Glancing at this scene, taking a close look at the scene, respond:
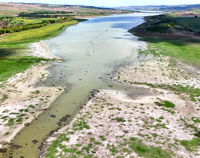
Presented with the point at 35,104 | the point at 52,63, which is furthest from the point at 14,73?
the point at 35,104

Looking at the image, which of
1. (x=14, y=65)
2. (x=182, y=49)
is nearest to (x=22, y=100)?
(x=14, y=65)

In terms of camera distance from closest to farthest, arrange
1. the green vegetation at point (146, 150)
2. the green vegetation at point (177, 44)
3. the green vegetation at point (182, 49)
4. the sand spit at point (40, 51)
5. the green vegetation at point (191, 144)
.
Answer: the green vegetation at point (146, 150) < the green vegetation at point (191, 144) < the green vegetation at point (182, 49) < the green vegetation at point (177, 44) < the sand spit at point (40, 51)

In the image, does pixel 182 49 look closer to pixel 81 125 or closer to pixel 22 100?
pixel 81 125

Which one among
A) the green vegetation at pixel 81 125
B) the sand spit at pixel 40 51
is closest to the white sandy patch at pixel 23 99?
the green vegetation at pixel 81 125

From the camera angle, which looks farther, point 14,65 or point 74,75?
point 14,65

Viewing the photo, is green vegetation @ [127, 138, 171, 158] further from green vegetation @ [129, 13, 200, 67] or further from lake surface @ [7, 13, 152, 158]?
green vegetation @ [129, 13, 200, 67]

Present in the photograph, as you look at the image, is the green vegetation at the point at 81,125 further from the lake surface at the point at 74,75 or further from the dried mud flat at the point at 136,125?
the lake surface at the point at 74,75
